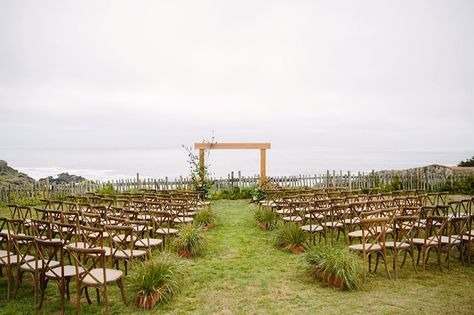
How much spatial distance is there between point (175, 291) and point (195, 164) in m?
12.6

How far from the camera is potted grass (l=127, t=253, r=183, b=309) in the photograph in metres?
5.21

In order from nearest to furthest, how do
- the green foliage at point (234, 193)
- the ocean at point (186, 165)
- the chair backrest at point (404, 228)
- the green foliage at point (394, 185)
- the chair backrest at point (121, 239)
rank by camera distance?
the chair backrest at point (121, 239) → the chair backrest at point (404, 228) → the green foliage at point (234, 193) → the green foliage at point (394, 185) → the ocean at point (186, 165)

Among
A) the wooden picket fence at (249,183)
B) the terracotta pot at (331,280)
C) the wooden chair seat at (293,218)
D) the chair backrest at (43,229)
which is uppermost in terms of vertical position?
the wooden picket fence at (249,183)

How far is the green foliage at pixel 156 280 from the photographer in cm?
530

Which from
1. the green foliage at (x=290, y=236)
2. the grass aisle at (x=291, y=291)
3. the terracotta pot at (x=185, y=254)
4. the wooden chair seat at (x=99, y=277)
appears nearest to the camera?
the wooden chair seat at (x=99, y=277)

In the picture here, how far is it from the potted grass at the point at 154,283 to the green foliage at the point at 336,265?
2129mm

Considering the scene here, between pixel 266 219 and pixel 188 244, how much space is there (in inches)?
135

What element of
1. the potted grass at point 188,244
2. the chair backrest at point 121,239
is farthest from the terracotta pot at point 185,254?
the chair backrest at point 121,239

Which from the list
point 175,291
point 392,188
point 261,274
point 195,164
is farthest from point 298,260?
point 392,188

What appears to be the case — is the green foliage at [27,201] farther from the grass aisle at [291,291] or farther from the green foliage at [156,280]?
the green foliage at [156,280]

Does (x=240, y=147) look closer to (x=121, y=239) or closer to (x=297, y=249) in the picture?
Result: (x=297, y=249)

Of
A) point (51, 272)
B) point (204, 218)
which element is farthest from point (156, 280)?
point (204, 218)

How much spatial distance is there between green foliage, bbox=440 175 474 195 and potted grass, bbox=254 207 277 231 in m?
11.7

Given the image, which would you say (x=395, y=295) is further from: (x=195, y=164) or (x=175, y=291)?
(x=195, y=164)
